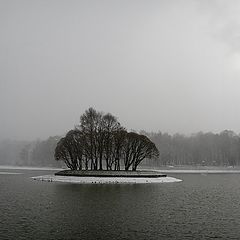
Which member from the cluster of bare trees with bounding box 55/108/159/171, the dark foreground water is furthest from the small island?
the dark foreground water

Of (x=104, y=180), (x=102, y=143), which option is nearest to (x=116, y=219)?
(x=104, y=180)

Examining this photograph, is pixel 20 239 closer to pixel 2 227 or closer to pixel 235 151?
pixel 2 227

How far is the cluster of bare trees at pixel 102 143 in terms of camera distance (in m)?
88.1

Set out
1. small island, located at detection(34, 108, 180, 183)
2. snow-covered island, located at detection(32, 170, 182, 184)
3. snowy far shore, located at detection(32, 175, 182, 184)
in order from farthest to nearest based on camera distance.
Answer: small island, located at detection(34, 108, 180, 183) < snow-covered island, located at detection(32, 170, 182, 184) < snowy far shore, located at detection(32, 175, 182, 184)

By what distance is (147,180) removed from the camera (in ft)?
233

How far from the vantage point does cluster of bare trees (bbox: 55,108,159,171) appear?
88.1 meters

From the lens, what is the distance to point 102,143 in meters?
89.6

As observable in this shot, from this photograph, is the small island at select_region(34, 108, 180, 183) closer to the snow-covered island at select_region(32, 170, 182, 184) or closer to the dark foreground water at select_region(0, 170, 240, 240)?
the snow-covered island at select_region(32, 170, 182, 184)

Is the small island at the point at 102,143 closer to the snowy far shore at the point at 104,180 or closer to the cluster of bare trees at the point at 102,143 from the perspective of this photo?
the cluster of bare trees at the point at 102,143

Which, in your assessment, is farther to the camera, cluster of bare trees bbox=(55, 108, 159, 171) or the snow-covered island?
cluster of bare trees bbox=(55, 108, 159, 171)

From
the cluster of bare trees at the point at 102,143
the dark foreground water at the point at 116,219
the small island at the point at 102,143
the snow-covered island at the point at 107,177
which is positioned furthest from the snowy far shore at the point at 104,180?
the dark foreground water at the point at 116,219

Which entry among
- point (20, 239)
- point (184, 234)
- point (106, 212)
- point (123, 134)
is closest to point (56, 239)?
point (20, 239)

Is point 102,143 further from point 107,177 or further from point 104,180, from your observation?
point 104,180

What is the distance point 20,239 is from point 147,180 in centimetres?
5391
